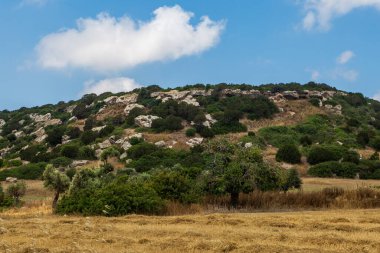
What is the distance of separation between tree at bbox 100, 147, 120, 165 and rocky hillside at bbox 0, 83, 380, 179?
0.79 m

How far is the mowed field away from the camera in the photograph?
38.4ft

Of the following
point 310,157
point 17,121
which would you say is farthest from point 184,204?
point 17,121

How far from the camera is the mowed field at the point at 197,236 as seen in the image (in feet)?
38.4

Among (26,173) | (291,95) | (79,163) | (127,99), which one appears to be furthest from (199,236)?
(127,99)

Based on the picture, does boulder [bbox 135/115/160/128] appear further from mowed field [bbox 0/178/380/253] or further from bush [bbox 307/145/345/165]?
mowed field [bbox 0/178/380/253]

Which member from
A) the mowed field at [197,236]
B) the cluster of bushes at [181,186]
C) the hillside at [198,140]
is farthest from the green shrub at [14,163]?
the mowed field at [197,236]

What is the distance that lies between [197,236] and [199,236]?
0.06m

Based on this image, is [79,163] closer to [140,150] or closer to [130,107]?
Result: [140,150]

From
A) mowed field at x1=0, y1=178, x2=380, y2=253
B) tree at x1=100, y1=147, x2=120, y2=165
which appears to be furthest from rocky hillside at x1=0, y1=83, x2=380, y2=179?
mowed field at x1=0, y1=178, x2=380, y2=253

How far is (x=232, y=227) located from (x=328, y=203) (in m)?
11.5

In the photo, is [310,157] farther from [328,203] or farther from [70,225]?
[70,225]

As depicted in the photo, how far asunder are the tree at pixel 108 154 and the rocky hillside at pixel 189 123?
792mm

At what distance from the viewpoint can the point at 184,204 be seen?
24.0 metres

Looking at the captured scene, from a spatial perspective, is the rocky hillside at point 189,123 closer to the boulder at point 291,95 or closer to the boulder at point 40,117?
the boulder at point 40,117
